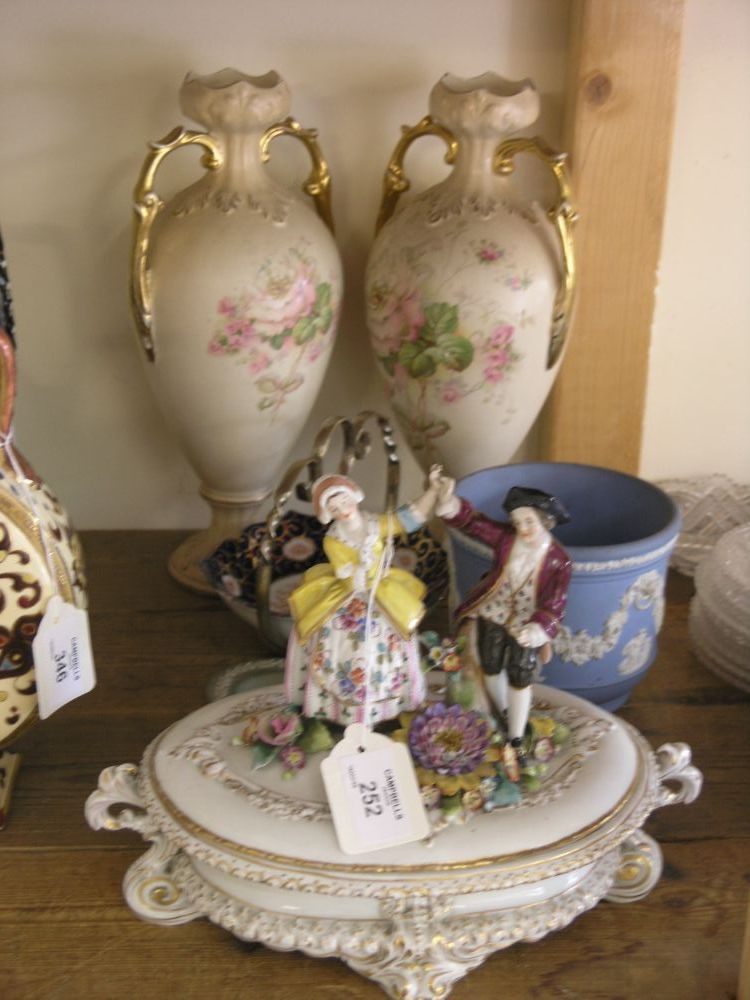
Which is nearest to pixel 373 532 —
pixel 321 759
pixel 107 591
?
pixel 321 759

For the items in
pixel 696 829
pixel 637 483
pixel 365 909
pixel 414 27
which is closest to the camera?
pixel 365 909

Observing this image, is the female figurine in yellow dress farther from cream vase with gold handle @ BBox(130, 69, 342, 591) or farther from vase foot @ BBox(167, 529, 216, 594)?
vase foot @ BBox(167, 529, 216, 594)

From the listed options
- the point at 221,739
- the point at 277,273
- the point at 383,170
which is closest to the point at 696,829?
the point at 221,739

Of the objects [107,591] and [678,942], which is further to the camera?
[107,591]

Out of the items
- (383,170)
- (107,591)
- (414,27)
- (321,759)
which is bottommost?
(107,591)

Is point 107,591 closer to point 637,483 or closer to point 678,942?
point 637,483

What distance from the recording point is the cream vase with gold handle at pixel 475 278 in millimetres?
→ 851

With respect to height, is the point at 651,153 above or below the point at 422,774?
above

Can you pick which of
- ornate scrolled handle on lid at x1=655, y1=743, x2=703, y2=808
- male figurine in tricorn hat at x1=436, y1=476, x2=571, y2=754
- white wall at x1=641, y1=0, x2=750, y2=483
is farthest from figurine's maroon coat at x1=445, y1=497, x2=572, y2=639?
white wall at x1=641, y1=0, x2=750, y2=483

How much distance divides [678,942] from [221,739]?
288mm

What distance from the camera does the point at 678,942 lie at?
619 millimetres

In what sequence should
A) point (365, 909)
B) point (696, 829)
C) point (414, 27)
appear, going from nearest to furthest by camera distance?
point (365, 909) < point (696, 829) < point (414, 27)

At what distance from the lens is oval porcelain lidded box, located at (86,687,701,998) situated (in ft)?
1.90

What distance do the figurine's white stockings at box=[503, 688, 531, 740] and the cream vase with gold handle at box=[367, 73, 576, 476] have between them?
32 centimetres
